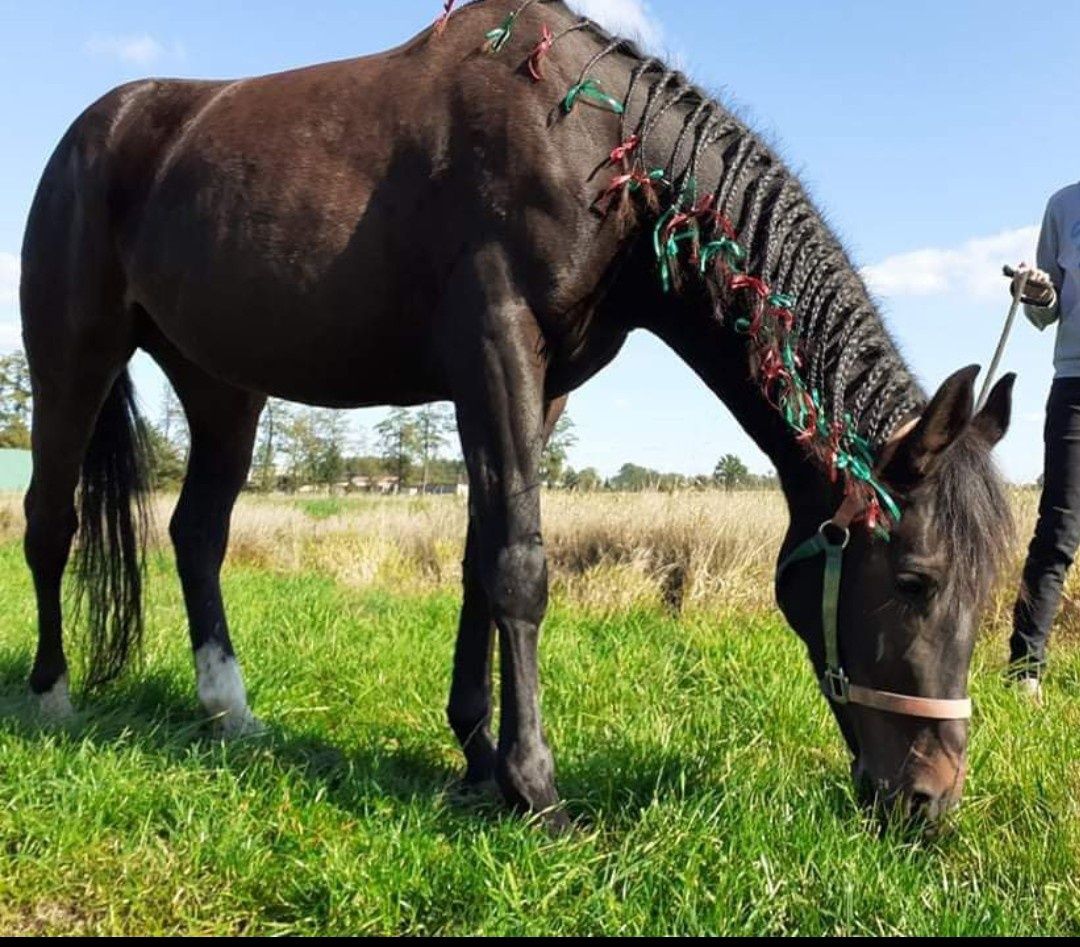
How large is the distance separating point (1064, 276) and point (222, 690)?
4.04 meters

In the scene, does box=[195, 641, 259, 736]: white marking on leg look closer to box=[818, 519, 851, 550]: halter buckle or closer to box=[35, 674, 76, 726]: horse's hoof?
box=[35, 674, 76, 726]: horse's hoof

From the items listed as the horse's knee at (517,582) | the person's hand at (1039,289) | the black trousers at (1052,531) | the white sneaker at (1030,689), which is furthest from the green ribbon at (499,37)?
the white sneaker at (1030,689)

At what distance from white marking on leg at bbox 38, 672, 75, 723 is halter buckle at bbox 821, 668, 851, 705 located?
9.20ft

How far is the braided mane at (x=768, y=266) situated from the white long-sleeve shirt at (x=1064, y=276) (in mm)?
2052

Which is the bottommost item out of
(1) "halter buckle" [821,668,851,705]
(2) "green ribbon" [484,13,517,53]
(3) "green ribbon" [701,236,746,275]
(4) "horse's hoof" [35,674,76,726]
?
(4) "horse's hoof" [35,674,76,726]

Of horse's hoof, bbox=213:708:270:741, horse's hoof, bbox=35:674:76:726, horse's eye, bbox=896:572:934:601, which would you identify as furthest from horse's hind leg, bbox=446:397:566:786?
horse's hoof, bbox=35:674:76:726

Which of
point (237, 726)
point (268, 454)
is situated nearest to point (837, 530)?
point (237, 726)

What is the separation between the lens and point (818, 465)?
2.66 metres

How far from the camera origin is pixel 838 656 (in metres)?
2.64

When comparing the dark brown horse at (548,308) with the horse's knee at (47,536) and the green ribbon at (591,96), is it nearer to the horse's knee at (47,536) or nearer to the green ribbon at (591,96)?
the green ribbon at (591,96)

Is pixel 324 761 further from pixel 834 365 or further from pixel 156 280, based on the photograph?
pixel 834 365

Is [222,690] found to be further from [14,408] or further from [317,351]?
[14,408]

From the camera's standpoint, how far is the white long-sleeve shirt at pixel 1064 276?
14.1ft

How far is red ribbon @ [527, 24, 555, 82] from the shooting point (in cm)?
284
